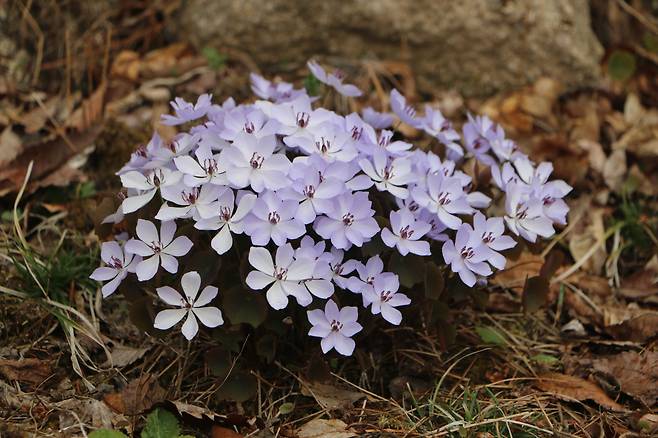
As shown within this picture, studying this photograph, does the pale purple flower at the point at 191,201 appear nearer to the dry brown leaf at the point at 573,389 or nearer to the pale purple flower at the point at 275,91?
the pale purple flower at the point at 275,91

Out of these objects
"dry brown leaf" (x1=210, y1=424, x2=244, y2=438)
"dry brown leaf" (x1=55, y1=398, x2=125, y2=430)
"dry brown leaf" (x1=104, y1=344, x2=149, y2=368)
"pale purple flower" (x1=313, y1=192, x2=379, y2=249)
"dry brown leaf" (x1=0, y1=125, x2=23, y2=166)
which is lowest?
"dry brown leaf" (x1=104, y1=344, x2=149, y2=368)

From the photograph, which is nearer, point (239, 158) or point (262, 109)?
point (239, 158)

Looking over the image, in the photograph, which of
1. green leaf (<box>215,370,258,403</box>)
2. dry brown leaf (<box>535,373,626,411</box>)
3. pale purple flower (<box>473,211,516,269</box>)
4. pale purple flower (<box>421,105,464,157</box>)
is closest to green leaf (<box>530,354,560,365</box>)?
dry brown leaf (<box>535,373,626,411</box>)

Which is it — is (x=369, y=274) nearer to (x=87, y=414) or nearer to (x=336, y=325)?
(x=336, y=325)

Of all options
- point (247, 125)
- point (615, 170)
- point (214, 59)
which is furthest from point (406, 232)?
point (214, 59)

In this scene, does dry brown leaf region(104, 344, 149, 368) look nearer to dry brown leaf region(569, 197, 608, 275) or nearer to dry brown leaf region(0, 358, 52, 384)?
dry brown leaf region(0, 358, 52, 384)

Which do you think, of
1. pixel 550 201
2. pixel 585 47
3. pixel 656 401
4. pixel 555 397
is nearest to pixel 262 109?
pixel 550 201

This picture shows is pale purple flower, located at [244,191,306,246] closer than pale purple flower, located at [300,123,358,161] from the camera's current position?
Yes

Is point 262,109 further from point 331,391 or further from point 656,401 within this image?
point 656,401
